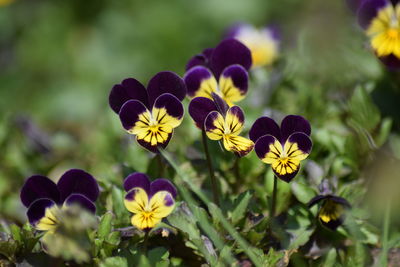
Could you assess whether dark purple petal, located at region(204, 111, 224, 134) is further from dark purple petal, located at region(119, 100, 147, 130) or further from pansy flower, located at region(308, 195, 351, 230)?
pansy flower, located at region(308, 195, 351, 230)

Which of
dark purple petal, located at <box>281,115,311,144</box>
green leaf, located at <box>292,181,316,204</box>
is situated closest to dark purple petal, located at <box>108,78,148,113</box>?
dark purple petal, located at <box>281,115,311,144</box>

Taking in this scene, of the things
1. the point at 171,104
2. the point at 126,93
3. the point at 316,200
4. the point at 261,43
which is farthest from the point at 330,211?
the point at 261,43

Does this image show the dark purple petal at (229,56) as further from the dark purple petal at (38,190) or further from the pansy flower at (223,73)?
the dark purple petal at (38,190)

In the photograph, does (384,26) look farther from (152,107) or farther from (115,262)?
(115,262)

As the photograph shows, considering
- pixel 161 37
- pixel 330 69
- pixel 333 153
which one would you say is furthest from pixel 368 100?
pixel 161 37

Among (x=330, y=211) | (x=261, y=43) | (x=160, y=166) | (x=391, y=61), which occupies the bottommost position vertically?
(x=330, y=211)
